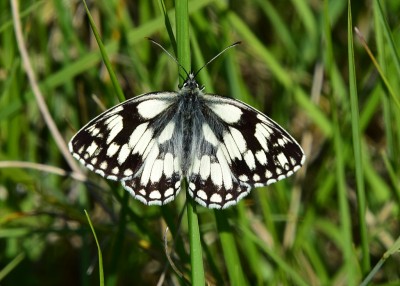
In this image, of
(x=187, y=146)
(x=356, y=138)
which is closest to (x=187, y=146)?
(x=187, y=146)

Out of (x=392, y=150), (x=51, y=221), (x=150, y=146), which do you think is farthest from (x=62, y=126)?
(x=392, y=150)

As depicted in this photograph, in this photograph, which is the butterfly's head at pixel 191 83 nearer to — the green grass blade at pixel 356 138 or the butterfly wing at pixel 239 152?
the butterfly wing at pixel 239 152

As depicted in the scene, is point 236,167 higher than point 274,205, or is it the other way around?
point 236,167

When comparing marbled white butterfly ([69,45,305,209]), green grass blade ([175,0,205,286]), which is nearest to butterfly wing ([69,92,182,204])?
marbled white butterfly ([69,45,305,209])

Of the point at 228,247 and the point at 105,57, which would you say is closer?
the point at 105,57

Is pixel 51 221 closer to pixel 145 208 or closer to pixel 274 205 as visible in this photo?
pixel 145 208

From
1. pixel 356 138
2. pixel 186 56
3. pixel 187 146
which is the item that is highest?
pixel 186 56

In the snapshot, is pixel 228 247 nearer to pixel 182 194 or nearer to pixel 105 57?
pixel 105 57

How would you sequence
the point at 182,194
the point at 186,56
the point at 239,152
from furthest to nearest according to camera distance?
the point at 182,194 → the point at 239,152 → the point at 186,56
